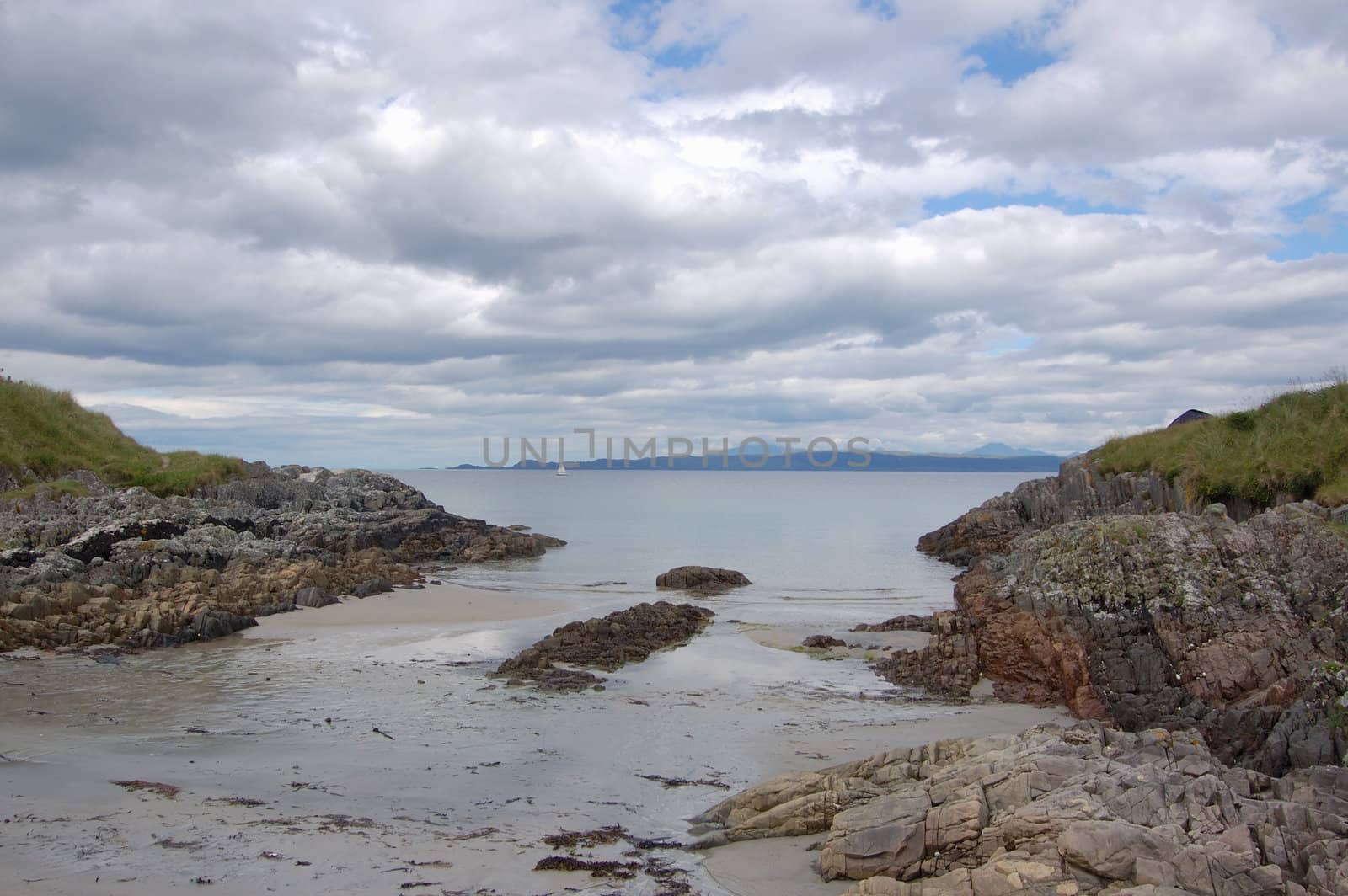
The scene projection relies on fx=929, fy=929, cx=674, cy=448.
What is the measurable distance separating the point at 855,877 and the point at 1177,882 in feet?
7.84

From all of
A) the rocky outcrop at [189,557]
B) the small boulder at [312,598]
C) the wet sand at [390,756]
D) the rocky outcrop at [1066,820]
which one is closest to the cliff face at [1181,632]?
the wet sand at [390,756]

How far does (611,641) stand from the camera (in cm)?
1844

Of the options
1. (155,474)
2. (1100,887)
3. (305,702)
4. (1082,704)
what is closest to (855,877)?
(1100,887)

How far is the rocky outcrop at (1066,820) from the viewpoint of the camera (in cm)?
635

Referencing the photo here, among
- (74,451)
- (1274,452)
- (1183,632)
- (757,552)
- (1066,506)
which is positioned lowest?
(757,552)

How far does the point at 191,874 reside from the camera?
759 cm

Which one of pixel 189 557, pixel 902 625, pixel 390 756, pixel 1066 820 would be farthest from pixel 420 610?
pixel 1066 820

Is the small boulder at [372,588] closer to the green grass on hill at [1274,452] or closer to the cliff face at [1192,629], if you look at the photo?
the cliff face at [1192,629]

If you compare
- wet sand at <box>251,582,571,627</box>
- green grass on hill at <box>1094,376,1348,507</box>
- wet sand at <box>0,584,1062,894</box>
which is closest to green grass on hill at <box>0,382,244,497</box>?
wet sand at <box>251,582,571,627</box>

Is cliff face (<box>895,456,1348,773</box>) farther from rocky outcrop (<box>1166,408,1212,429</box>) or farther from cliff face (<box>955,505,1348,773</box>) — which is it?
rocky outcrop (<box>1166,408,1212,429</box>)

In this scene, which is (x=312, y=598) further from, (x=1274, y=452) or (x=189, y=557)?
(x=1274, y=452)

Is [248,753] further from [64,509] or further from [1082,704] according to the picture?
[64,509]

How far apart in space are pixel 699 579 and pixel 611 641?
42.4 feet

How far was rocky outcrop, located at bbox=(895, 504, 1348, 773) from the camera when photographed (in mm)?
10617
